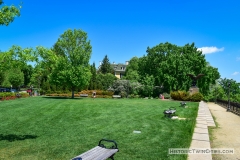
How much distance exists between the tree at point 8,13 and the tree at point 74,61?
79.9 ft

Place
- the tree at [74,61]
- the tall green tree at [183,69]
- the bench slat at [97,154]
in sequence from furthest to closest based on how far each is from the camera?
the tall green tree at [183,69] → the tree at [74,61] → the bench slat at [97,154]

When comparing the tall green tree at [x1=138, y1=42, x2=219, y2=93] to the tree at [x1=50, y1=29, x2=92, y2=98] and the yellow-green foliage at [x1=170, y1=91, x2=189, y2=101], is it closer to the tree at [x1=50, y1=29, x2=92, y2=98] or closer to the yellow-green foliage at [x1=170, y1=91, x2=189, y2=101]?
the yellow-green foliage at [x1=170, y1=91, x2=189, y2=101]

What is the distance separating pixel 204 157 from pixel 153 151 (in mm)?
1294

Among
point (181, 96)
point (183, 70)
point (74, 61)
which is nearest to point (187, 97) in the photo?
point (181, 96)

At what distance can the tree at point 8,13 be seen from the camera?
20.5ft

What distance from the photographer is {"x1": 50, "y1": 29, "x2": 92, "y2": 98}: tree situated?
102 ft

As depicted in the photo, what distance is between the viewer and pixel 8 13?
6246 mm

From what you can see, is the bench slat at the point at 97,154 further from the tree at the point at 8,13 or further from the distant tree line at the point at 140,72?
the distant tree line at the point at 140,72

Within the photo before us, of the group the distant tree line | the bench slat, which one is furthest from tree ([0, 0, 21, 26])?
the distant tree line

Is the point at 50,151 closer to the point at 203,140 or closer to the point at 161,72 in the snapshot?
the point at 203,140

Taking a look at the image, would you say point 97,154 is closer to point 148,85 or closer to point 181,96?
point 181,96

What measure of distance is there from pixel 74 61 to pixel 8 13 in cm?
2594

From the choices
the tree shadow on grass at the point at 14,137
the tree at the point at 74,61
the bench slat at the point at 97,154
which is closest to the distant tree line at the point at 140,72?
the tree at the point at 74,61

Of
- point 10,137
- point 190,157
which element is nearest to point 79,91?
point 10,137
